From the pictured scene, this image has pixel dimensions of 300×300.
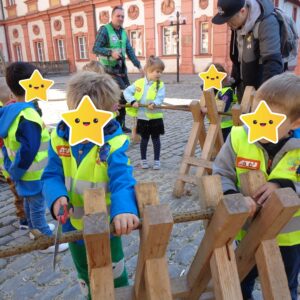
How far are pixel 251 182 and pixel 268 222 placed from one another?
161 millimetres

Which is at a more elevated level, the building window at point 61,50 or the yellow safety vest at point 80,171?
the building window at point 61,50

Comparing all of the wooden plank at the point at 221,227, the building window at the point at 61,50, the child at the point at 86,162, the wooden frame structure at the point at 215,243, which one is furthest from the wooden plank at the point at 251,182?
the building window at the point at 61,50

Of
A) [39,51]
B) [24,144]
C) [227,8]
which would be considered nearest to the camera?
[24,144]

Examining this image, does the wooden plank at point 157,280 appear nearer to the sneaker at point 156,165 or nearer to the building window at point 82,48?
the sneaker at point 156,165

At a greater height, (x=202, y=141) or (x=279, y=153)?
(x=279, y=153)

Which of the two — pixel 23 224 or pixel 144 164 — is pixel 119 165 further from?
pixel 144 164

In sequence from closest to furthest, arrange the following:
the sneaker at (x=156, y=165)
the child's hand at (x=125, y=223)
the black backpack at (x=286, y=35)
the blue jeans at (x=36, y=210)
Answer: the child's hand at (x=125, y=223) < the blue jeans at (x=36, y=210) < the black backpack at (x=286, y=35) < the sneaker at (x=156, y=165)

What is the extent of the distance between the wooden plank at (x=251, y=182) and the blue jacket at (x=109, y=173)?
1.40 ft

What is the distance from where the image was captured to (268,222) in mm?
1081

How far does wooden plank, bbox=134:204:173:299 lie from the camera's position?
974mm

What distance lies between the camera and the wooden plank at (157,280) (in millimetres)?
1102

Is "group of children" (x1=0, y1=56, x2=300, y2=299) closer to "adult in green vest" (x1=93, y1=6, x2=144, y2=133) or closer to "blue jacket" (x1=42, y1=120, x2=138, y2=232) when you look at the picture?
"blue jacket" (x1=42, y1=120, x2=138, y2=232)

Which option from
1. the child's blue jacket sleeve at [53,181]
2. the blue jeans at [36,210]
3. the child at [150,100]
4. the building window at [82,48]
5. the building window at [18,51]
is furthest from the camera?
the building window at [18,51]

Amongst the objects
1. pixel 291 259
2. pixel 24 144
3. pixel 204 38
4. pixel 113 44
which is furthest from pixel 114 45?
pixel 204 38
